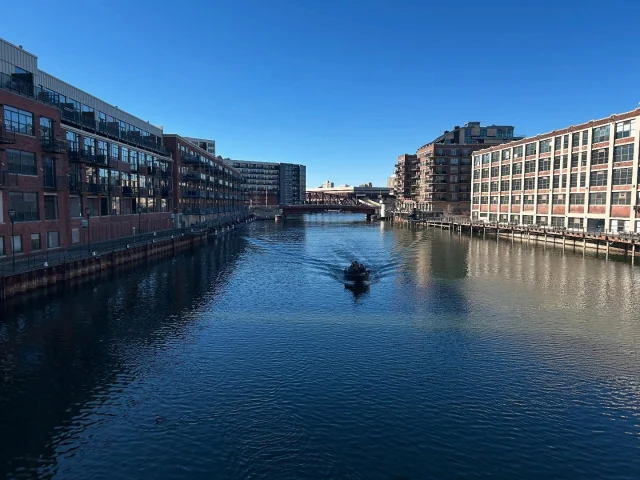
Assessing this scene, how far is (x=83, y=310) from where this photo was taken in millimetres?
41406

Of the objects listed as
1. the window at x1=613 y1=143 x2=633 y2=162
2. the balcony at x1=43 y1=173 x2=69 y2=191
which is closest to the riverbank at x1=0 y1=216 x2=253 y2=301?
the balcony at x1=43 y1=173 x2=69 y2=191

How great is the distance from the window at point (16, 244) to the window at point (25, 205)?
1.91 meters

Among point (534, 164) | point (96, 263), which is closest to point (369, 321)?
point (96, 263)

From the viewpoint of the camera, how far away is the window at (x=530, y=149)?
377 feet

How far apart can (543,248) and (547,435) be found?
80424 millimetres

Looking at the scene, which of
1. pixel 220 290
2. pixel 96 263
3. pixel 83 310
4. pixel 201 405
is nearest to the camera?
pixel 201 405

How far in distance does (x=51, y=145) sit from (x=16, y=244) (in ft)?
42.1

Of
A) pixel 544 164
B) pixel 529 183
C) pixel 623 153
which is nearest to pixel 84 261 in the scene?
pixel 623 153

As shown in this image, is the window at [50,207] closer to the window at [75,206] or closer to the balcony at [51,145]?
the window at [75,206]

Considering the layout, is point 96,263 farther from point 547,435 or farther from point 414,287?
point 547,435

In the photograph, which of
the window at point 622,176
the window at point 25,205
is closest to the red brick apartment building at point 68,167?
the window at point 25,205

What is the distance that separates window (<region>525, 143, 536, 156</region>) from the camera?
11481 centimetres

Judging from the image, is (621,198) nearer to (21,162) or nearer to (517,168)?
(517,168)

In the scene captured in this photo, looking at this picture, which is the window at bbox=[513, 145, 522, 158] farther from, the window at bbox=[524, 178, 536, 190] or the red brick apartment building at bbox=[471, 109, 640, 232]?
the window at bbox=[524, 178, 536, 190]
